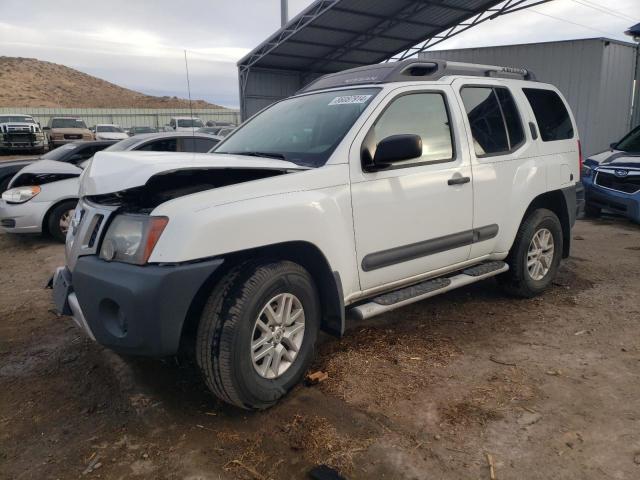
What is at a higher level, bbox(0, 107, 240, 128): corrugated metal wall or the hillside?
the hillside

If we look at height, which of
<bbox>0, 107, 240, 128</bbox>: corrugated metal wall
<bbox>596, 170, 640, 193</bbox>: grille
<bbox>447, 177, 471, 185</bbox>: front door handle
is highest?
<bbox>0, 107, 240, 128</bbox>: corrugated metal wall

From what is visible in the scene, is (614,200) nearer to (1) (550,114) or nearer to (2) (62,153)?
(1) (550,114)

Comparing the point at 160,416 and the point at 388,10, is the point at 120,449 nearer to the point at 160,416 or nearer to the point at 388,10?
the point at 160,416

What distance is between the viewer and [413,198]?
11.2 ft

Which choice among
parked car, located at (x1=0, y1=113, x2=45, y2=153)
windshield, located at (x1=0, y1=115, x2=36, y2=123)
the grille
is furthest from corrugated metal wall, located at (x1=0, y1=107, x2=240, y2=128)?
the grille

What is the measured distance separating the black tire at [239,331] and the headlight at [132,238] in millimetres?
403

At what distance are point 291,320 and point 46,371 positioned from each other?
1.75 m

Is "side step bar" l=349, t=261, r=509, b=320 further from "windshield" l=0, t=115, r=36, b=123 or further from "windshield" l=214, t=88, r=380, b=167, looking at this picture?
"windshield" l=0, t=115, r=36, b=123

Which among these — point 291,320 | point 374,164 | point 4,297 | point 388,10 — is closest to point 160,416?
point 291,320

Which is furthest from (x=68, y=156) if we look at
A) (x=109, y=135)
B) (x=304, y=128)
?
(x=109, y=135)

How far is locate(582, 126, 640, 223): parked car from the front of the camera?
7.99 m

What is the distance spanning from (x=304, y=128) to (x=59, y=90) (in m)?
76.3

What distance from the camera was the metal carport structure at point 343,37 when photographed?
14.8 m

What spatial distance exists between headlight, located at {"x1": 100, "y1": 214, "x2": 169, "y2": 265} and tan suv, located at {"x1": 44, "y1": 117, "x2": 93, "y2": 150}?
23427 mm
